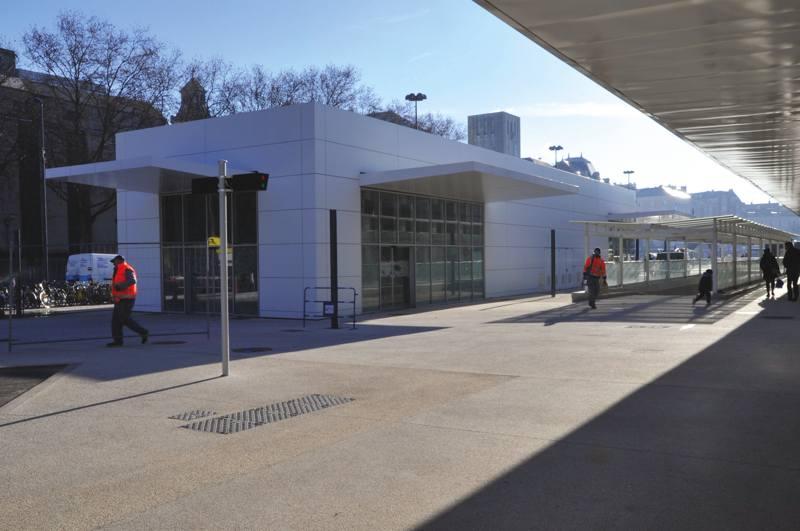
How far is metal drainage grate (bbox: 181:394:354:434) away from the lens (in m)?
7.09

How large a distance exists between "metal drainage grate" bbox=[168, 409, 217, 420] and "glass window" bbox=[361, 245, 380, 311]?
536 inches

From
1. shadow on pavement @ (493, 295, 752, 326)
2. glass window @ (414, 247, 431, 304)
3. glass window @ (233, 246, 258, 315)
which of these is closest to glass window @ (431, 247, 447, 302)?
glass window @ (414, 247, 431, 304)

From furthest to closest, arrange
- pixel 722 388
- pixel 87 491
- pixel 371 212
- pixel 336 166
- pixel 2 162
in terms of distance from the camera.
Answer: pixel 2 162, pixel 371 212, pixel 336 166, pixel 722 388, pixel 87 491

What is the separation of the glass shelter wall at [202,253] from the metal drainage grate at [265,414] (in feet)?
41.2

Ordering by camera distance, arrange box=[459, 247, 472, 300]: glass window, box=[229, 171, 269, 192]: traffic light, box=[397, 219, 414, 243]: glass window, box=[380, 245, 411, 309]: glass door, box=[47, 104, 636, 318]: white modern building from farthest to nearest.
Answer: box=[459, 247, 472, 300]: glass window < box=[397, 219, 414, 243]: glass window < box=[380, 245, 411, 309]: glass door < box=[47, 104, 636, 318]: white modern building < box=[229, 171, 269, 192]: traffic light

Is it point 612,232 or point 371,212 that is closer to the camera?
point 371,212

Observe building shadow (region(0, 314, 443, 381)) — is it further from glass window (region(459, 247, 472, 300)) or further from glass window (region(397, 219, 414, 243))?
glass window (region(459, 247, 472, 300))

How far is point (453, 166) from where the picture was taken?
18828 millimetres

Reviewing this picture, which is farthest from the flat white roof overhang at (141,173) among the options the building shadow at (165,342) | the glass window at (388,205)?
the glass window at (388,205)

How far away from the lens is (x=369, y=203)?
21.8 metres

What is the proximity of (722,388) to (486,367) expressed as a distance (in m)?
3.30

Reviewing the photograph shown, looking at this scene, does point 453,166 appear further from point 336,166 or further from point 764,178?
point 764,178

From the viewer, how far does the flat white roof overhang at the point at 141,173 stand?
17781mm

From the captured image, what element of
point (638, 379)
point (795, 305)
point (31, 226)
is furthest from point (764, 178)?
point (31, 226)
